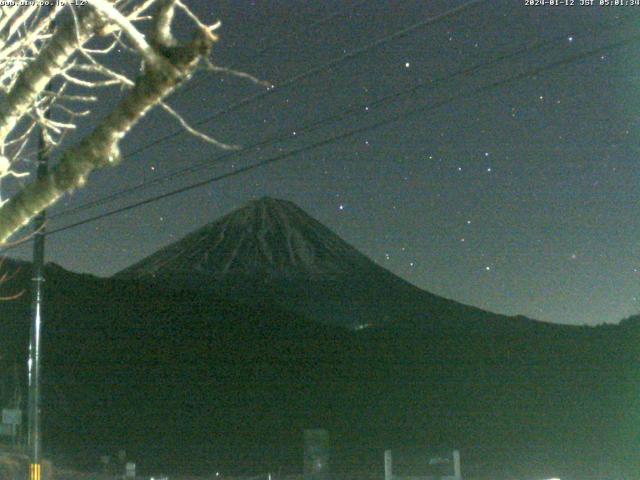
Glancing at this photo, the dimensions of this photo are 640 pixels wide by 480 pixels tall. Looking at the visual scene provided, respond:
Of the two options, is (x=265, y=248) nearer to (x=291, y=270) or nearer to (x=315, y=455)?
(x=291, y=270)

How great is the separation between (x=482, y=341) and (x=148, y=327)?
21.8 metres

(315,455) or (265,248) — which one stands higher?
(265,248)

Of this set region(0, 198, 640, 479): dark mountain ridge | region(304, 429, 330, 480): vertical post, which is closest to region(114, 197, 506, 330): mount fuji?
region(0, 198, 640, 479): dark mountain ridge

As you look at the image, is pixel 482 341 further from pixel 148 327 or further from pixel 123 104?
pixel 123 104

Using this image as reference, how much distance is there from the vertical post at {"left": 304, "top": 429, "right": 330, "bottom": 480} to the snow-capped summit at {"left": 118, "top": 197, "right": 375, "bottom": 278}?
2972 inches

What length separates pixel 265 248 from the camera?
10375 cm

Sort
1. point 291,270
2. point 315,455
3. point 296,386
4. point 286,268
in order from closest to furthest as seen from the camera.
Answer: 1. point 315,455
2. point 296,386
3. point 286,268
4. point 291,270

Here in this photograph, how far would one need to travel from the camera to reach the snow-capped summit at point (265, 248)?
9906 cm

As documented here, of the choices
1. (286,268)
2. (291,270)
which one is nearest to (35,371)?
(286,268)

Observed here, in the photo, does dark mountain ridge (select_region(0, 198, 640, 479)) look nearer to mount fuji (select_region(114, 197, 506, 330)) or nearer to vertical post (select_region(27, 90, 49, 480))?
vertical post (select_region(27, 90, 49, 480))

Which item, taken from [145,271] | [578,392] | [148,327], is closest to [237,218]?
[145,271]

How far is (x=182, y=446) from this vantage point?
1528 inches

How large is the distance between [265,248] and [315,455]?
278 feet

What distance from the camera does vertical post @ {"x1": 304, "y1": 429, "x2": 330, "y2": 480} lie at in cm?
1911
